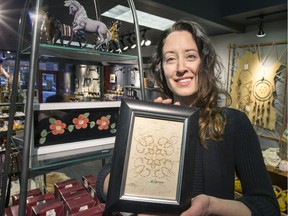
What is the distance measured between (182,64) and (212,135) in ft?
0.92

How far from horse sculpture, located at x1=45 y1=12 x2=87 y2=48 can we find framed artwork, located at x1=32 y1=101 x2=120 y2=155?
30cm

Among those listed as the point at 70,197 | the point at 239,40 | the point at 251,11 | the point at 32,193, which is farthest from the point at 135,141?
the point at 239,40

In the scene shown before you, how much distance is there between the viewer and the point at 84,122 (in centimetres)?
103

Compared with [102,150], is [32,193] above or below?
below

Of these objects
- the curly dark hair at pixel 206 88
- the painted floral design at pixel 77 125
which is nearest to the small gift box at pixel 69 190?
the painted floral design at pixel 77 125

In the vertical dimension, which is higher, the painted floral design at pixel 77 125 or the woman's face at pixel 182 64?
the woman's face at pixel 182 64

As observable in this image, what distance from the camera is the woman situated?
72cm

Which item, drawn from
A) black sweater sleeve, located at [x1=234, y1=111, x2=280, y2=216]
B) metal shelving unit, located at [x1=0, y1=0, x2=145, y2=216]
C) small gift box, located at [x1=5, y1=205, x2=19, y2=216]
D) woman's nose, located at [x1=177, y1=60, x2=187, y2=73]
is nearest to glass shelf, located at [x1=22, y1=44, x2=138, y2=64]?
metal shelving unit, located at [x1=0, y1=0, x2=145, y2=216]

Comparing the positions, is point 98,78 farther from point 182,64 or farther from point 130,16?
point 130,16

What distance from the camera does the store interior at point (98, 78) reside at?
90 cm

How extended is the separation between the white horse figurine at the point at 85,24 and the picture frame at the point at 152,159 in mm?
642

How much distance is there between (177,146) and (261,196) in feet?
1.21

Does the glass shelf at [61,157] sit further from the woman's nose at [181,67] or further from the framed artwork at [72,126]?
the woman's nose at [181,67]

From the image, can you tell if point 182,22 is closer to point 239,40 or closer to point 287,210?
point 287,210
